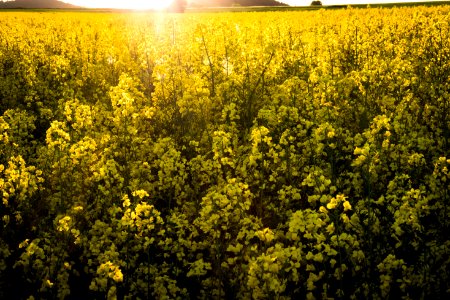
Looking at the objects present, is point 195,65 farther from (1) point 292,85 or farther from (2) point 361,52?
(2) point 361,52

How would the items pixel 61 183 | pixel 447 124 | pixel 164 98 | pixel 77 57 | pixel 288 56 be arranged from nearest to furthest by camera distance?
1. pixel 61 183
2. pixel 447 124
3. pixel 164 98
4. pixel 288 56
5. pixel 77 57

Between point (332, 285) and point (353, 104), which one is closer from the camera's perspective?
point (332, 285)

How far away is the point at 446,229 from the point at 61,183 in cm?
408

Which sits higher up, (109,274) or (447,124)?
(447,124)

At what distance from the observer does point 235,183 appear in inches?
155

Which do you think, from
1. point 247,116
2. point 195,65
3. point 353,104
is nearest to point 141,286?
point 247,116

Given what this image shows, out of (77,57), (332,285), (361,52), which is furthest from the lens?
(77,57)

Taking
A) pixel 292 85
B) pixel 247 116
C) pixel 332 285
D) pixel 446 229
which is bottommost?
pixel 332 285

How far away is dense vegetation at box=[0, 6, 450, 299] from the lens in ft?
12.2

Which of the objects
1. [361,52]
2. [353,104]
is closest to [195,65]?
[353,104]

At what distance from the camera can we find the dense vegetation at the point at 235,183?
12.2 ft

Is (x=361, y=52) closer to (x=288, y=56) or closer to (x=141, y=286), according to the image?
(x=288, y=56)

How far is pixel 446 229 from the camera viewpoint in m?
4.12

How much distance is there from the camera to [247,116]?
6738 millimetres
